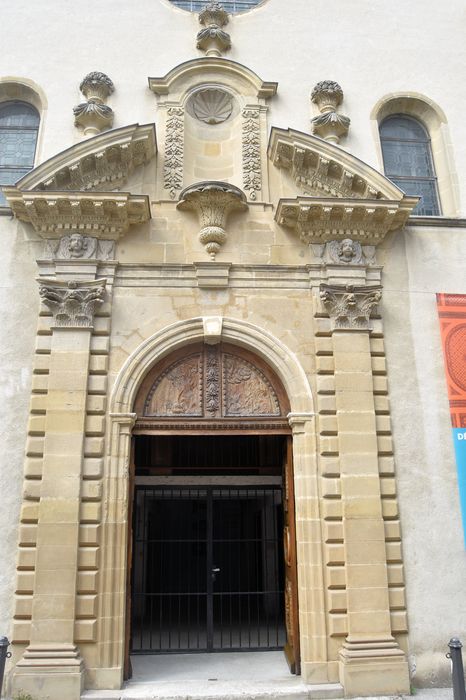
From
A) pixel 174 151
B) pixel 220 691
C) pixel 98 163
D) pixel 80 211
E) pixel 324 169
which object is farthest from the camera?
pixel 174 151

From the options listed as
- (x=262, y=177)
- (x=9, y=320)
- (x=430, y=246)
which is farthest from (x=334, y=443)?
(x=9, y=320)

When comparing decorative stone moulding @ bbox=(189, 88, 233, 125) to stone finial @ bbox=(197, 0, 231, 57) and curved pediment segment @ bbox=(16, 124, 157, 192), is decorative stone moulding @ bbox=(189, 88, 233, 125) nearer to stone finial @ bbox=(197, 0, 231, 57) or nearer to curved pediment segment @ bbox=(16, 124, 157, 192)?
stone finial @ bbox=(197, 0, 231, 57)

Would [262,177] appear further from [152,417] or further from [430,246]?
[152,417]

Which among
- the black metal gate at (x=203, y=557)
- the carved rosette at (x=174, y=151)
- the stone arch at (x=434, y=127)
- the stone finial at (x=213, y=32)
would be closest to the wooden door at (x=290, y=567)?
the black metal gate at (x=203, y=557)

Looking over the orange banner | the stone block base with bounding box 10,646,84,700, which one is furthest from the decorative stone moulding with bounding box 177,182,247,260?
the stone block base with bounding box 10,646,84,700

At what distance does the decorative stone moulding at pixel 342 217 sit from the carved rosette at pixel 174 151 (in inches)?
71.9

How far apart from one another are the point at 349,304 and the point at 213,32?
5.88 metres

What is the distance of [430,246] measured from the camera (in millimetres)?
9648

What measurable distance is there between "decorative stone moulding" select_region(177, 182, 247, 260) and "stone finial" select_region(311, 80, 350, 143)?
2200mm

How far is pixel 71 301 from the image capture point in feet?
28.3

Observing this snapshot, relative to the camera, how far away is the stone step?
7.24 m

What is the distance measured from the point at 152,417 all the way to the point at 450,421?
458cm

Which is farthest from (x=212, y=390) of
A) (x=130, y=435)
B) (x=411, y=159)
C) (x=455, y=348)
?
(x=411, y=159)

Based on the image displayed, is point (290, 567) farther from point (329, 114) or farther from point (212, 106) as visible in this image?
point (212, 106)
